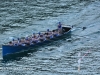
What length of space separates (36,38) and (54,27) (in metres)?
10.3

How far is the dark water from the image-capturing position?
203 feet

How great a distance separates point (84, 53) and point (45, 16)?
2262 cm

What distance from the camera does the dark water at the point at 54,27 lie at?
203 feet

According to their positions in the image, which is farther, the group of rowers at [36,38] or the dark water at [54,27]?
the group of rowers at [36,38]

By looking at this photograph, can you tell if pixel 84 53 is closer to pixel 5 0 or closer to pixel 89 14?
pixel 89 14

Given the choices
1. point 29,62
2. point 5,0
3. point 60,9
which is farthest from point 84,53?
point 5,0

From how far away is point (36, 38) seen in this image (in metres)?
70.5

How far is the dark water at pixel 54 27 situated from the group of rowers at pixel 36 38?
4.99 feet

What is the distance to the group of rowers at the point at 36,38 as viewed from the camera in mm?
67750

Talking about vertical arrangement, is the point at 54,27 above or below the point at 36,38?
above

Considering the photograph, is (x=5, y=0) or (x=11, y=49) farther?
(x=5, y=0)

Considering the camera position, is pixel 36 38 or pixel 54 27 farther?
pixel 54 27

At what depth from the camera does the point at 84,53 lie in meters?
66.9

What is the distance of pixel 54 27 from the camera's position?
80062 mm
